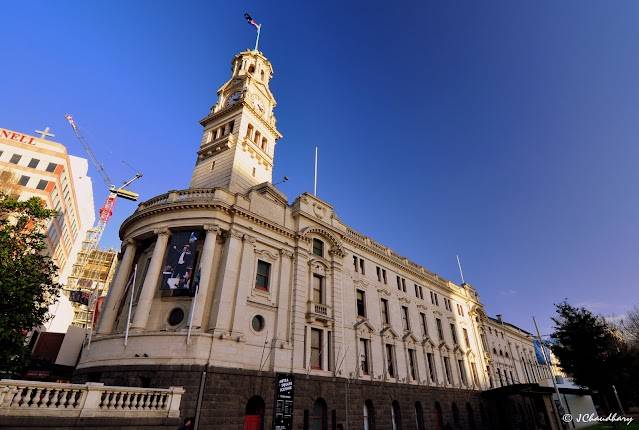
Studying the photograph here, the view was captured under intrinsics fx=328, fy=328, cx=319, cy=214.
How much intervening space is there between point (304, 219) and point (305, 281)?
6442 mm

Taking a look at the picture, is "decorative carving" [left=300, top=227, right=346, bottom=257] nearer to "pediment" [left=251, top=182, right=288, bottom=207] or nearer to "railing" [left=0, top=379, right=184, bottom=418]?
"pediment" [left=251, top=182, right=288, bottom=207]

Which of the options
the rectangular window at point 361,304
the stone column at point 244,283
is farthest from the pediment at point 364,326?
the stone column at point 244,283

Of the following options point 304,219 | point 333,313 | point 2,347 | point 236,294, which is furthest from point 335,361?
point 2,347

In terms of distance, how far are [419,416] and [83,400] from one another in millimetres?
32535

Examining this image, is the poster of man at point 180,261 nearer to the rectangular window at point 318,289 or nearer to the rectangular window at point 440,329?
the rectangular window at point 318,289

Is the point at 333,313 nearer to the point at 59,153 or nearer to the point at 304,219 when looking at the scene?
the point at 304,219

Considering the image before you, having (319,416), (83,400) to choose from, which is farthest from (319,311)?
(83,400)

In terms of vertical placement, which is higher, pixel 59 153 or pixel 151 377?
pixel 59 153

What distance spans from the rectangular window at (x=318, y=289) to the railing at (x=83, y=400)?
15429 millimetres

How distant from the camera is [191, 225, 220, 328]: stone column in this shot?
909 inches

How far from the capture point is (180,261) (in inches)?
990

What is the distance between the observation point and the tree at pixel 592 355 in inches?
1291

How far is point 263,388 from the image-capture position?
23219mm

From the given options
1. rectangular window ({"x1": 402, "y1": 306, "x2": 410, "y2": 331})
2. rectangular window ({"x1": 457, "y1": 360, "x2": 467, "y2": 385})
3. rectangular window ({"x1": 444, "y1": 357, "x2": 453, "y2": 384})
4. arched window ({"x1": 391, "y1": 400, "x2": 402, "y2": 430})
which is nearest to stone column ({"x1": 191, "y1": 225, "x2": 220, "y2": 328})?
arched window ({"x1": 391, "y1": 400, "x2": 402, "y2": 430})
